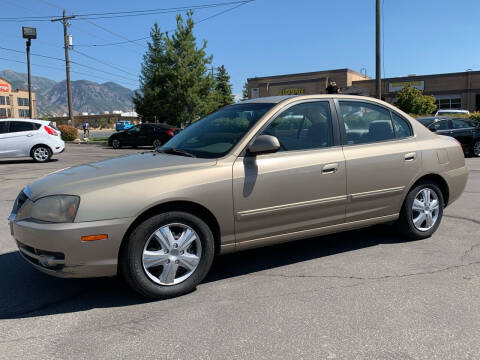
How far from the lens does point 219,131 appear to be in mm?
4281

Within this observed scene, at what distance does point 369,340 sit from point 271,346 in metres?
0.62

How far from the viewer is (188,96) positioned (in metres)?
28.8

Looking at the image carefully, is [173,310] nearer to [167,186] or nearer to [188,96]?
[167,186]

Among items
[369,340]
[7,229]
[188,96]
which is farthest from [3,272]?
[188,96]

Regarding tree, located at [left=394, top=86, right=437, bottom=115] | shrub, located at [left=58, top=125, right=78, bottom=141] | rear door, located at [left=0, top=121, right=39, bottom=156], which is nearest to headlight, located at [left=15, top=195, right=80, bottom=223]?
rear door, located at [left=0, top=121, right=39, bottom=156]

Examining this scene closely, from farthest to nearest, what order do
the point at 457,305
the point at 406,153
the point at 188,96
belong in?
1. the point at 188,96
2. the point at 406,153
3. the point at 457,305

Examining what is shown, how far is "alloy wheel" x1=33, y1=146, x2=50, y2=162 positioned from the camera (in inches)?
608

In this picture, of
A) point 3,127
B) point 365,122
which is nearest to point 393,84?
point 3,127

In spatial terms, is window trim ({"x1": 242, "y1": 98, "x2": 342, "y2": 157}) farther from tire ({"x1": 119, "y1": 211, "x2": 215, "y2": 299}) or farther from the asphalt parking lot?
the asphalt parking lot

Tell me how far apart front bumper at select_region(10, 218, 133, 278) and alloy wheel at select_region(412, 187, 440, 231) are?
320cm

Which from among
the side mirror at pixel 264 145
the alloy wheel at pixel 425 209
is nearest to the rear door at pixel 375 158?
the alloy wheel at pixel 425 209

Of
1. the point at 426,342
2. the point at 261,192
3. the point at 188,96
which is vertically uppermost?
the point at 188,96

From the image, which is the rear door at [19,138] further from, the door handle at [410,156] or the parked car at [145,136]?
the door handle at [410,156]

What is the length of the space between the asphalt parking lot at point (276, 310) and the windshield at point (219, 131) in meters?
1.16
